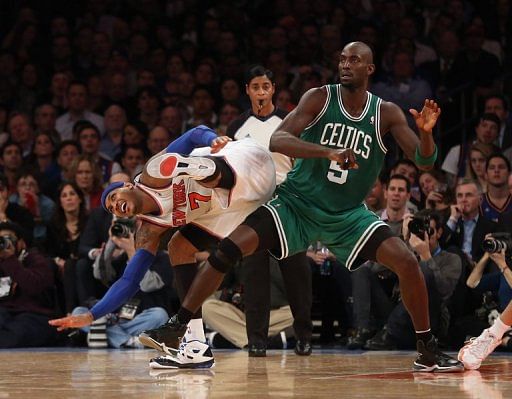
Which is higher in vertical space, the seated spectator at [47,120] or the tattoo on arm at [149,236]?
the seated spectator at [47,120]

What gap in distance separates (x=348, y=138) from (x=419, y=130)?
456mm

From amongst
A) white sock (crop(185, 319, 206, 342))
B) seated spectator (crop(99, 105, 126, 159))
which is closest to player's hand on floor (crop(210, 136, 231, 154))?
white sock (crop(185, 319, 206, 342))

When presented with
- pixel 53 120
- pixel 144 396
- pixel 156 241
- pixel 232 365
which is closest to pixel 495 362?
pixel 232 365

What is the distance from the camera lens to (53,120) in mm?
11641

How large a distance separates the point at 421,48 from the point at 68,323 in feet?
21.1

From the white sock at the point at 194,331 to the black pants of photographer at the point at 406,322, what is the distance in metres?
2.41

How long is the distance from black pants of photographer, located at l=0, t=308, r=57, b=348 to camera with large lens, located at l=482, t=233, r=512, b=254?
12.4 feet

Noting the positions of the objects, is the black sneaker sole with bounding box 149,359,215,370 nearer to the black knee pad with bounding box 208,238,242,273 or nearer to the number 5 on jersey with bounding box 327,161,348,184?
the black knee pad with bounding box 208,238,242,273

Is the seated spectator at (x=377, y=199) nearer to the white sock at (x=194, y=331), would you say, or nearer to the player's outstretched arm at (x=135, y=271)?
the player's outstretched arm at (x=135, y=271)

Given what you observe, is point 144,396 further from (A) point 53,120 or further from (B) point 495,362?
→ (A) point 53,120

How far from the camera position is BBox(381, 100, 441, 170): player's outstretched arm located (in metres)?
5.57

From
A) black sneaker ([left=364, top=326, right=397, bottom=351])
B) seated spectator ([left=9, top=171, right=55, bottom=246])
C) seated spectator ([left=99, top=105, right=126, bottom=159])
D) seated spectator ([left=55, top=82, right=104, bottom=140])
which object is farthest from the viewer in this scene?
seated spectator ([left=55, top=82, right=104, bottom=140])

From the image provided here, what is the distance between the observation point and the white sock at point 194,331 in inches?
241

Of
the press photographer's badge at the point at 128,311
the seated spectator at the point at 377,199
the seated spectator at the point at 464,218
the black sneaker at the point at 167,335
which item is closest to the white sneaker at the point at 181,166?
the black sneaker at the point at 167,335
